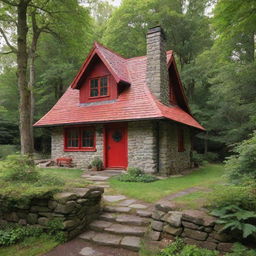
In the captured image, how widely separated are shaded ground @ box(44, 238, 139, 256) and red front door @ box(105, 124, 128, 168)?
6355 mm

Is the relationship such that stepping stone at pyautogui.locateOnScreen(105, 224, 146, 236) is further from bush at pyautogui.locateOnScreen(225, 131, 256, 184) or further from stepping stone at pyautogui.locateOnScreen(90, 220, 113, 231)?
bush at pyautogui.locateOnScreen(225, 131, 256, 184)

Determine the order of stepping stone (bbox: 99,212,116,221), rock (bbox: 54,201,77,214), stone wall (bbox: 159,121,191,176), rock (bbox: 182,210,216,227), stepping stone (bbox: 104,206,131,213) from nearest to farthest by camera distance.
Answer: rock (bbox: 182,210,216,227)
rock (bbox: 54,201,77,214)
stepping stone (bbox: 99,212,116,221)
stepping stone (bbox: 104,206,131,213)
stone wall (bbox: 159,121,191,176)

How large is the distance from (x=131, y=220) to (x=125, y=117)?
5795 millimetres

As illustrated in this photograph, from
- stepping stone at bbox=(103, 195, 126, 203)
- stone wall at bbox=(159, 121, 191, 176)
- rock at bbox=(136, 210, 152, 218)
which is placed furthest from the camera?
stone wall at bbox=(159, 121, 191, 176)

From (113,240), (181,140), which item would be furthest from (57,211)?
(181,140)

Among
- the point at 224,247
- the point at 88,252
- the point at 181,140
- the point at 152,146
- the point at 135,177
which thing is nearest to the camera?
the point at 224,247

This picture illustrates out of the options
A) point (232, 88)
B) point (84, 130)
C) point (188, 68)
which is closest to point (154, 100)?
point (84, 130)

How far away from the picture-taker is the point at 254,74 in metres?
12.5

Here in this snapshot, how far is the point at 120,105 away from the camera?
10.6 meters

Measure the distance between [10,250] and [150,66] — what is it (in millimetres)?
9304

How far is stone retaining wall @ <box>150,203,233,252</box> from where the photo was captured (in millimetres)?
3346

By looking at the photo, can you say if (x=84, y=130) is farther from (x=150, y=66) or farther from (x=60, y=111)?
(x=150, y=66)

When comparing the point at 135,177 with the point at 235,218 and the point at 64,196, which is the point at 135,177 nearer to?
the point at 64,196

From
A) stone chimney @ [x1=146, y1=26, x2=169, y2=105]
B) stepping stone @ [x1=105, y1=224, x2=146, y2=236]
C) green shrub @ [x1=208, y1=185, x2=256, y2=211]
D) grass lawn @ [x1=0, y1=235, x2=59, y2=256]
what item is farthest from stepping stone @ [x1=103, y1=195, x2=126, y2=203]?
stone chimney @ [x1=146, y1=26, x2=169, y2=105]
